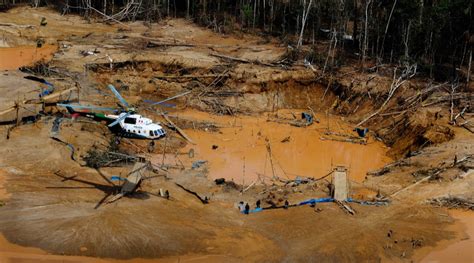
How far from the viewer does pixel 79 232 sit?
1730 cm

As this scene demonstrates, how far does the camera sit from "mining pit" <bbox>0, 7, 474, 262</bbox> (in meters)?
17.7

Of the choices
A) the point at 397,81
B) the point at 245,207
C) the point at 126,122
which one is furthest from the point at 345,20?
the point at 245,207

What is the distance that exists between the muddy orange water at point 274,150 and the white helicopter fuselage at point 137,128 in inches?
75.8

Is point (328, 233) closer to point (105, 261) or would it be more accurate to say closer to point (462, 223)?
point (462, 223)

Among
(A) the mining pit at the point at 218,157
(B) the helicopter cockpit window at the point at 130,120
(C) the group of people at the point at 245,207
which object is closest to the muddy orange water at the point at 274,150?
(A) the mining pit at the point at 218,157

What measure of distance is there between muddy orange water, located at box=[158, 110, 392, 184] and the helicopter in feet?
6.48

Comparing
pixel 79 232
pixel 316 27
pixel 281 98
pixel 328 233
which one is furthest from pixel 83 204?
pixel 316 27

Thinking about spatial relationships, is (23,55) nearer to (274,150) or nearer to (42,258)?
(274,150)

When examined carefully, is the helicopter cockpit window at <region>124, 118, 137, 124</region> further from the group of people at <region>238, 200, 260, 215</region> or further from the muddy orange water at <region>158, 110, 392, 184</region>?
the group of people at <region>238, 200, 260, 215</region>

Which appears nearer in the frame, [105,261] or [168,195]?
[105,261]

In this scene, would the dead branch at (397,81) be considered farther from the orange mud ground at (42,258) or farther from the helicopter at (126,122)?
the orange mud ground at (42,258)

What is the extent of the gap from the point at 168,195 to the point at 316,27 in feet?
82.0

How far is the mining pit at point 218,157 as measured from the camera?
17.7m

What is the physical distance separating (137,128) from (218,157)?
3976mm
